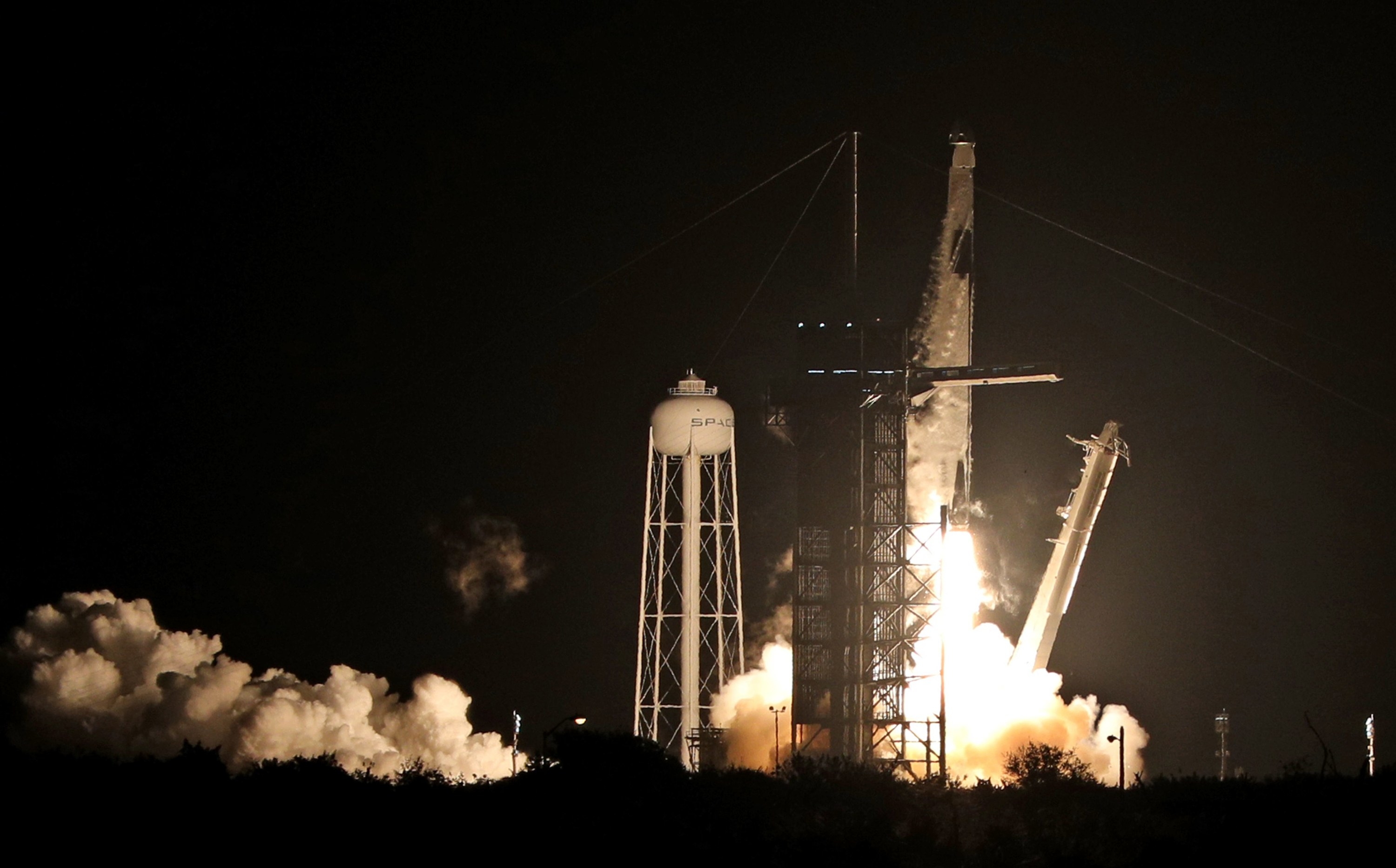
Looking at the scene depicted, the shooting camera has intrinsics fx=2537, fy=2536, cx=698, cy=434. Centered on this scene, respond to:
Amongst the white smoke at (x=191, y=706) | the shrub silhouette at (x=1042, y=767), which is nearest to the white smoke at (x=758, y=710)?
the shrub silhouette at (x=1042, y=767)

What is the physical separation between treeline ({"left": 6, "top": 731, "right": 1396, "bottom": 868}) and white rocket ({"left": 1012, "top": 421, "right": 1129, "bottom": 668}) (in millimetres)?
10852

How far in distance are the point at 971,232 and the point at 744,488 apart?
52.5 feet

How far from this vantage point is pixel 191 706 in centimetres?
7094

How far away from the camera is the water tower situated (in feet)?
236

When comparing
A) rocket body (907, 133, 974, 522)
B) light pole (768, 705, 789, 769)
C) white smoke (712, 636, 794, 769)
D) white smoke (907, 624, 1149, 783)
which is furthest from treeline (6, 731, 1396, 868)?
rocket body (907, 133, 974, 522)

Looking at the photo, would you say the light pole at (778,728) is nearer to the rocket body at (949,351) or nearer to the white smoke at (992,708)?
the white smoke at (992,708)

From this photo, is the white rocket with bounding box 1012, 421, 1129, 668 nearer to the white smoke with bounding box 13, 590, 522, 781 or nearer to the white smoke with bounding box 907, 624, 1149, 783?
the white smoke with bounding box 907, 624, 1149, 783

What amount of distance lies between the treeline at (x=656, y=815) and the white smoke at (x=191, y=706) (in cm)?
1229

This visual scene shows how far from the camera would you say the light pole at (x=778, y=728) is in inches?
2537

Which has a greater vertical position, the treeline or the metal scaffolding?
the metal scaffolding

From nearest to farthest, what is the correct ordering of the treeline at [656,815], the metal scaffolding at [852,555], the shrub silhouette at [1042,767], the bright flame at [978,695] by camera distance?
the treeline at [656,815] < the shrub silhouette at [1042,767] < the metal scaffolding at [852,555] < the bright flame at [978,695]

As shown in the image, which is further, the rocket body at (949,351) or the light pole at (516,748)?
the rocket body at (949,351)

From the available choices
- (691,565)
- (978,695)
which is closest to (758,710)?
(691,565)

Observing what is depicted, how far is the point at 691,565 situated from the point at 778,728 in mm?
7444
